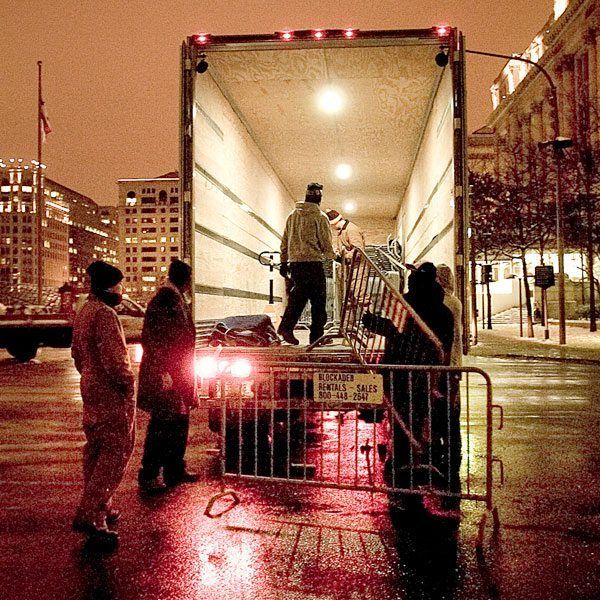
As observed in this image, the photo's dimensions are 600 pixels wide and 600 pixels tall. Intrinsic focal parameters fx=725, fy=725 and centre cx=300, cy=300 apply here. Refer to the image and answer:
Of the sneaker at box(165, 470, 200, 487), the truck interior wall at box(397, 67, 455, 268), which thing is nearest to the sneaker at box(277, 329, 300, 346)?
the truck interior wall at box(397, 67, 455, 268)

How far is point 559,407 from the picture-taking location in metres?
10.0

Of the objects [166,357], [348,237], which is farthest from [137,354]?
[166,357]

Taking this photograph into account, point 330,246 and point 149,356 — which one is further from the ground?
point 330,246

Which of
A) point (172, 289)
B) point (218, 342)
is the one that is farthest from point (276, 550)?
point (218, 342)

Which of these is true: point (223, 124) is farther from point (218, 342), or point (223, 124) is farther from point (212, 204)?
point (218, 342)

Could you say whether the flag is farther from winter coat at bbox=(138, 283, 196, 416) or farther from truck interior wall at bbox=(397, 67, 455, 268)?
winter coat at bbox=(138, 283, 196, 416)

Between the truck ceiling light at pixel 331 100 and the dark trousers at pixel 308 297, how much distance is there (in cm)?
327

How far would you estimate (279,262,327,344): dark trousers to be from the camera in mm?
8094

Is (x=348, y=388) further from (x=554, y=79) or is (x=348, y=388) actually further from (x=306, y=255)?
(x=554, y=79)

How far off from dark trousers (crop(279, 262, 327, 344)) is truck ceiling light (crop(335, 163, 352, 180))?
731 centimetres

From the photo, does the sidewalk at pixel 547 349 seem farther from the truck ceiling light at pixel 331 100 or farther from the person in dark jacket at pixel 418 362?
the person in dark jacket at pixel 418 362

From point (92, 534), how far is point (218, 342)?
294cm

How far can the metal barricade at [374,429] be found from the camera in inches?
203

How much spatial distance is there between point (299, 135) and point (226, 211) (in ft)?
12.5
